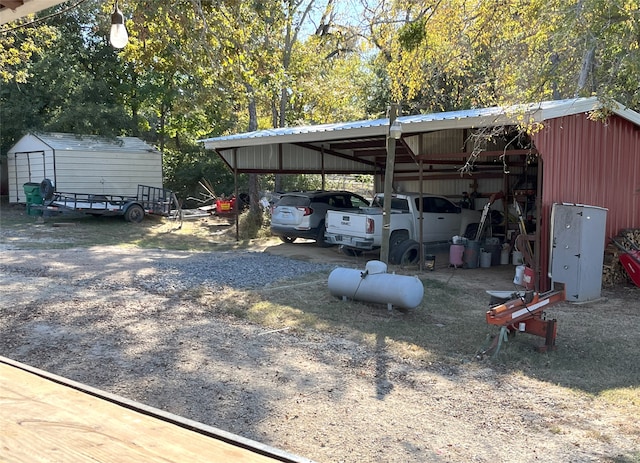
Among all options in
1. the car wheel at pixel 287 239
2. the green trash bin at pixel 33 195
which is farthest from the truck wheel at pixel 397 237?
the green trash bin at pixel 33 195

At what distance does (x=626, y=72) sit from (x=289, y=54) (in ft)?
48.4

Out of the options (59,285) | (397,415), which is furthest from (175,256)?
(397,415)

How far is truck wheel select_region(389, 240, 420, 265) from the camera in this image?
12134 millimetres

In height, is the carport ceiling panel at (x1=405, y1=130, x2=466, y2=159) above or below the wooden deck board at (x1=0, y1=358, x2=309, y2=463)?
above

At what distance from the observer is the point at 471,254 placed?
12.4 meters

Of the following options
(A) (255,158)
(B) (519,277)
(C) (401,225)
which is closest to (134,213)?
(A) (255,158)

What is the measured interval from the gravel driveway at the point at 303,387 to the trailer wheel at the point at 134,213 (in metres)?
12.4

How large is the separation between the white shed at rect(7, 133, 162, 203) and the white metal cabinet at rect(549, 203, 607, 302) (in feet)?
57.9

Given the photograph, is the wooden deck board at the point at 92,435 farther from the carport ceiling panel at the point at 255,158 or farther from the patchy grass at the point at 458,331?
the carport ceiling panel at the point at 255,158

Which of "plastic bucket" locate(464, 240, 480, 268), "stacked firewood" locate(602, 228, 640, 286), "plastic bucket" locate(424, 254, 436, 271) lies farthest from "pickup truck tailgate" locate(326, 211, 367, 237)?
"stacked firewood" locate(602, 228, 640, 286)

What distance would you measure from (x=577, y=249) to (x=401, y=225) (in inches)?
175

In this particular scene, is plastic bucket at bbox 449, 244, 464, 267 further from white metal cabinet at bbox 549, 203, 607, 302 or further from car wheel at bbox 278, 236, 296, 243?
car wheel at bbox 278, 236, 296, 243

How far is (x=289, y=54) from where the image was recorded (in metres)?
20.7

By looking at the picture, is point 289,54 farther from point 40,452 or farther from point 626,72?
point 40,452
